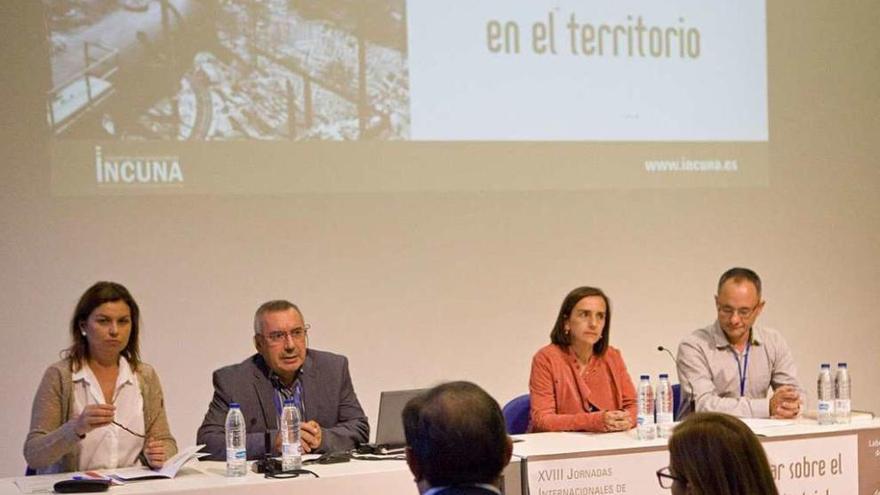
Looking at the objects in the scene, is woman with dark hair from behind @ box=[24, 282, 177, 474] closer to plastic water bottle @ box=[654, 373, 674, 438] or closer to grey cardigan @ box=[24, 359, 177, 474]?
grey cardigan @ box=[24, 359, 177, 474]

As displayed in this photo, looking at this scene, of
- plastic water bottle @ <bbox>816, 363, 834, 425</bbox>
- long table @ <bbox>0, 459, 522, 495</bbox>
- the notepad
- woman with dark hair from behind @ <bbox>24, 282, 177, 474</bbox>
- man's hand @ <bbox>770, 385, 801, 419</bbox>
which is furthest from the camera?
man's hand @ <bbox>770, 385, 801, 419</bbox>

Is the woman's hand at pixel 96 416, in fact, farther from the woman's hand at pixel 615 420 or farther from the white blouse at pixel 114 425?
the woman's hand at pixel 615 420

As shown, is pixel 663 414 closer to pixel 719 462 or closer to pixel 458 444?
pixel 719 462

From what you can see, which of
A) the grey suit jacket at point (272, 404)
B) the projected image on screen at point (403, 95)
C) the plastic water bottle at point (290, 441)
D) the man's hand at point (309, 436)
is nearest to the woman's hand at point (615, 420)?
the grey suit jacket at point (272, 404)

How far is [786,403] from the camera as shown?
4254 millimetres

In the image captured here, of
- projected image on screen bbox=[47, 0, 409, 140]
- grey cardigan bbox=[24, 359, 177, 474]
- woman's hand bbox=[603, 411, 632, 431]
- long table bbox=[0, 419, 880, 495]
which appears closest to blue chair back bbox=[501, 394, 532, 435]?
long table bbox=[0, 419, 880, 495]

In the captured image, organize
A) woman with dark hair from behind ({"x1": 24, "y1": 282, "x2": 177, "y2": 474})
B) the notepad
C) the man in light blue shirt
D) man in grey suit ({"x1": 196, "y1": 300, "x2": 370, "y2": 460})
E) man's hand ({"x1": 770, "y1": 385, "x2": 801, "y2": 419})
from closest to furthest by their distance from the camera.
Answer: the notepad < woman with dark hair from behind ({"x1": 24, "y1": 282, "x2": 177, "y2": 474}) < man in grey suit ({"x1": 196, "y1": 300, "x2": 370, "y2": 460}) < man's hand ({"x1": 770, "y1": 385, "x2": 801, "y2": 419}) < the man in light blue shirt

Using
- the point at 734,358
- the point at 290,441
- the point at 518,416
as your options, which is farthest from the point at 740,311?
the point at 290,441

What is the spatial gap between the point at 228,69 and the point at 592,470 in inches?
103

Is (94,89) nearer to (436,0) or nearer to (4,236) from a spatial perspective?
(4,236)

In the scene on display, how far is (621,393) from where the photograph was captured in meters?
4.43

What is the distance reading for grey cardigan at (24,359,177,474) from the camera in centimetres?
360

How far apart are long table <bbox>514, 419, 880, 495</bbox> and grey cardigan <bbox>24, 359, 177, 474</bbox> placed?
4.14ft

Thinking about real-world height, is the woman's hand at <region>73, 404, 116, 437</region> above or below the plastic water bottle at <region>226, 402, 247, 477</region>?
above
